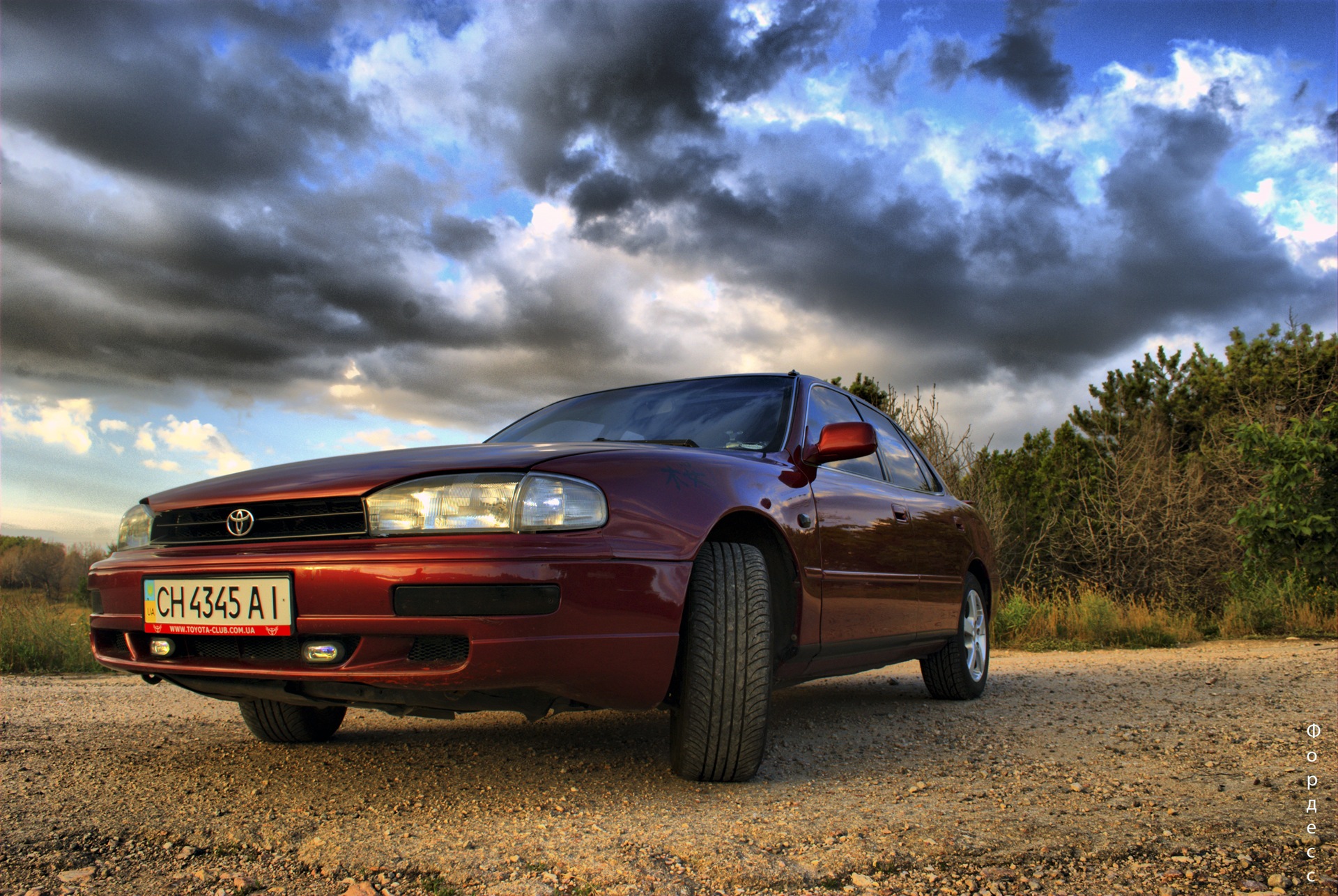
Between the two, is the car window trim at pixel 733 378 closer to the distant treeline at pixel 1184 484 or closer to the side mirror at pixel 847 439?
the side mirror at pixel 847 439

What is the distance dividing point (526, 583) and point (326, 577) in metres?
0.53

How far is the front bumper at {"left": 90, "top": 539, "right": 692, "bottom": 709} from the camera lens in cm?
222

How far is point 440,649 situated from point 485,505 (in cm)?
37

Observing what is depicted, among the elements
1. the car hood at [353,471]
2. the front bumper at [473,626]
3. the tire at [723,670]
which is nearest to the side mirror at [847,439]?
the tire at [723,670]

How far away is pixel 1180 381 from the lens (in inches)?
875

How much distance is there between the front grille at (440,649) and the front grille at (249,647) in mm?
171

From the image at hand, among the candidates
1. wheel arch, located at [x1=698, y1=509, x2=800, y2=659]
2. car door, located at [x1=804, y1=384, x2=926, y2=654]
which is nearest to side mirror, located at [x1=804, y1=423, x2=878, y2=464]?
car door, located at [x1=804, y1=384, x2=926, y2=654]

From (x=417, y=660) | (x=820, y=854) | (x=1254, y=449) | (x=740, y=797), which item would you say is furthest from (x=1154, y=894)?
(x=1254, y=449)

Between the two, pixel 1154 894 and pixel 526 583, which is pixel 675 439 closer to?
pixel 526 583

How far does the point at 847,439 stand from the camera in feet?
10.5

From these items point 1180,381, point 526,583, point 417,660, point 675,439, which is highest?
point 1180,381

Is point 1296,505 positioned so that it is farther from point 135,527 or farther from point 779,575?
point 135,527

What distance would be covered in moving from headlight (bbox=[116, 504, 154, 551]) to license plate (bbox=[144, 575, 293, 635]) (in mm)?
370

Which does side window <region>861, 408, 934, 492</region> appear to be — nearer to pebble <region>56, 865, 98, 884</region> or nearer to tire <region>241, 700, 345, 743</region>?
tire <region>241, 700, 345, 743</region>
